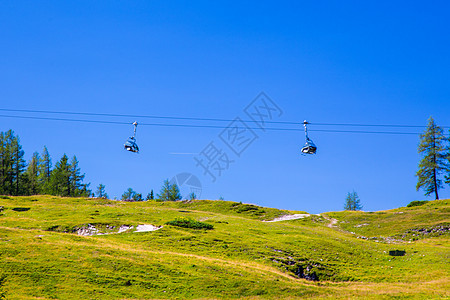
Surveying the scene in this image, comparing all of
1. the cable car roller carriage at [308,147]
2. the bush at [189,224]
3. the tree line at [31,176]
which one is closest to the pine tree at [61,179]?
the tree line at [31,176]

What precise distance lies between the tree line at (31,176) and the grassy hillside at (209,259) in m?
47.2

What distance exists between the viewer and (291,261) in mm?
45094

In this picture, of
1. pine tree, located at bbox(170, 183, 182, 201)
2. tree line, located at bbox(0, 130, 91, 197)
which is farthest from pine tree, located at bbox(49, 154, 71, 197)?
pine tree, located at bbox(170, 183, 182, 201)

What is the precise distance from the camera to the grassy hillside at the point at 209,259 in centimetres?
3369

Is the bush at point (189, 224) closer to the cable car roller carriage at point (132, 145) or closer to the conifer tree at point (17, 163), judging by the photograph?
the cable car roller carriage at point (132, 145)

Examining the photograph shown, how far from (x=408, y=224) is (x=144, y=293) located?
5234 cm

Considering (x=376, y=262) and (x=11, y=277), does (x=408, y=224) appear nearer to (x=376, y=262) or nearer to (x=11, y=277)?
(x=376, y=262)

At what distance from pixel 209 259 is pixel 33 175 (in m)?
103

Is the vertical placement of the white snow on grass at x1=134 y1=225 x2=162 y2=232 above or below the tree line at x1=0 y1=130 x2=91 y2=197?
below

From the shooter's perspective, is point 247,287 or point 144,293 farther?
point 247,287

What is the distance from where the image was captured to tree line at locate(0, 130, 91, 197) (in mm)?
109875

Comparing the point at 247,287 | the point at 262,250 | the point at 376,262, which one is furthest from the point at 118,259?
the point at 376,262

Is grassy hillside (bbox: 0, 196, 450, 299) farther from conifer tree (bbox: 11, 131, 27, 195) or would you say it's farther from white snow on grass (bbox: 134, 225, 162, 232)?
conifer tree (bbox: 11, 131, 27, 195)

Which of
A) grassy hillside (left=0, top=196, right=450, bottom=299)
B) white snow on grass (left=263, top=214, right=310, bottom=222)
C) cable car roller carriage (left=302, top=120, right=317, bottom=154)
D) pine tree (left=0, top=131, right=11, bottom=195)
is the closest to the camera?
grassy hillside (left=0, top=196, right=450, bottom=299)
